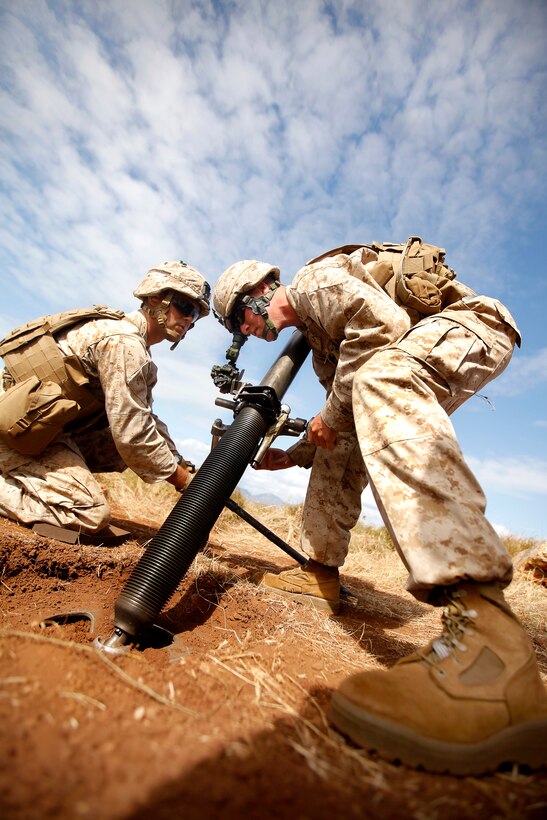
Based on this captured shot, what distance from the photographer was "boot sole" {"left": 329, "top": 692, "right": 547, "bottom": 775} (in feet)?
3.26

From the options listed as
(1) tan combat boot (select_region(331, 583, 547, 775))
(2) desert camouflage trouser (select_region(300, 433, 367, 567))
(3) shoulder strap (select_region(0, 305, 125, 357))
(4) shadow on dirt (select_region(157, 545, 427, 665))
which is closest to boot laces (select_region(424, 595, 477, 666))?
(1) tan combat boot (select_region(331, 583, 547, 775))

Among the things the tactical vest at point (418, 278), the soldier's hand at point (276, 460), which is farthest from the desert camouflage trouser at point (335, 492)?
the tactical vest at point (418, 278)

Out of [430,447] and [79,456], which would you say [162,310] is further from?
[430,447]

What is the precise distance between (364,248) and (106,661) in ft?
8.70

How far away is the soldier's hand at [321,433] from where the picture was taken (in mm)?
2572

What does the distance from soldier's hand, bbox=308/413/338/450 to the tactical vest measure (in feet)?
2.76

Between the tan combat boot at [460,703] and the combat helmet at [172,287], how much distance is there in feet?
10.7

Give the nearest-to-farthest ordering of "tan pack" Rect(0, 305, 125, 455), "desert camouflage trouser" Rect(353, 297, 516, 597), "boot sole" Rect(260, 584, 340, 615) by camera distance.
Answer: "desert camouflage trouser" Rect(353, 297, 516, 597) → "boot sole" Rect(260, 584, 340, 615) → "tan pack" Rect(0, 305, 125, 455)

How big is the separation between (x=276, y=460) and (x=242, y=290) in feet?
4.22

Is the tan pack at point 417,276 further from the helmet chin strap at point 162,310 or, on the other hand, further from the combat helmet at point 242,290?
the helmet chin strap at point 162,310

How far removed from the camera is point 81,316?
3.13 meters

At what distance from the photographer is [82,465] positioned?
3264 millimetres

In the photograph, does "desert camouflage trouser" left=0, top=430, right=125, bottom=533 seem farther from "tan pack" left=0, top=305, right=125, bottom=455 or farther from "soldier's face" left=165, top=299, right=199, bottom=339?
"soldier's face" left=165, top=299, right=199, bottom=339

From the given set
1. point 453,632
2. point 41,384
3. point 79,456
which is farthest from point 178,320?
Result: point 453,632
